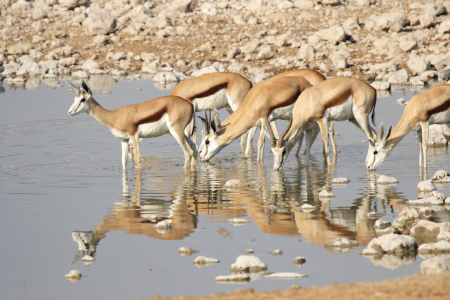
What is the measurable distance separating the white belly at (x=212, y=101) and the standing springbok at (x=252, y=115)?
1202mm

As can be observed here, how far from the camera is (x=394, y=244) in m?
5.53

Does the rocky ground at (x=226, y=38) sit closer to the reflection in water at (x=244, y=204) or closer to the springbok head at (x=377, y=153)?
the springbok head at (x=377, y=153)

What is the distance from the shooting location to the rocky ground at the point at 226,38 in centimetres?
2547

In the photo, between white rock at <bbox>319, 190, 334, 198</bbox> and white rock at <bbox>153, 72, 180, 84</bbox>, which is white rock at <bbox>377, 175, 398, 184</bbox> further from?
white rock at <bbox>153, 72, 180, 84</bbox>

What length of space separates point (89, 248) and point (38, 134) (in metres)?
9.19

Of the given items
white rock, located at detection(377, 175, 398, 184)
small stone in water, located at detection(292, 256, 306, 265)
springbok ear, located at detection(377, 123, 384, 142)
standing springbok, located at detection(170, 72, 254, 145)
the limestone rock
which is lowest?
small stone in water, located at detection(292, 256, 306, 265)

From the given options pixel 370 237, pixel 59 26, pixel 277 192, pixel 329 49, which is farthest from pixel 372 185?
pixel 59 26

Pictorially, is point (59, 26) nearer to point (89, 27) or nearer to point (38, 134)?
point (89, 27)

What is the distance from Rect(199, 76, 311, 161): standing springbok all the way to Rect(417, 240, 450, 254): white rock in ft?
18.2

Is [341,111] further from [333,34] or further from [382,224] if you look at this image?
[333,34]

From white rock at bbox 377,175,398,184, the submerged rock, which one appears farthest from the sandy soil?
white rock at bbox 377,175,398,184

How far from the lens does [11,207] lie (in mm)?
7773

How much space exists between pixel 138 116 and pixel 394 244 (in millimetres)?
5604

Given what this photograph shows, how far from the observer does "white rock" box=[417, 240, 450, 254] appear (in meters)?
5.51
